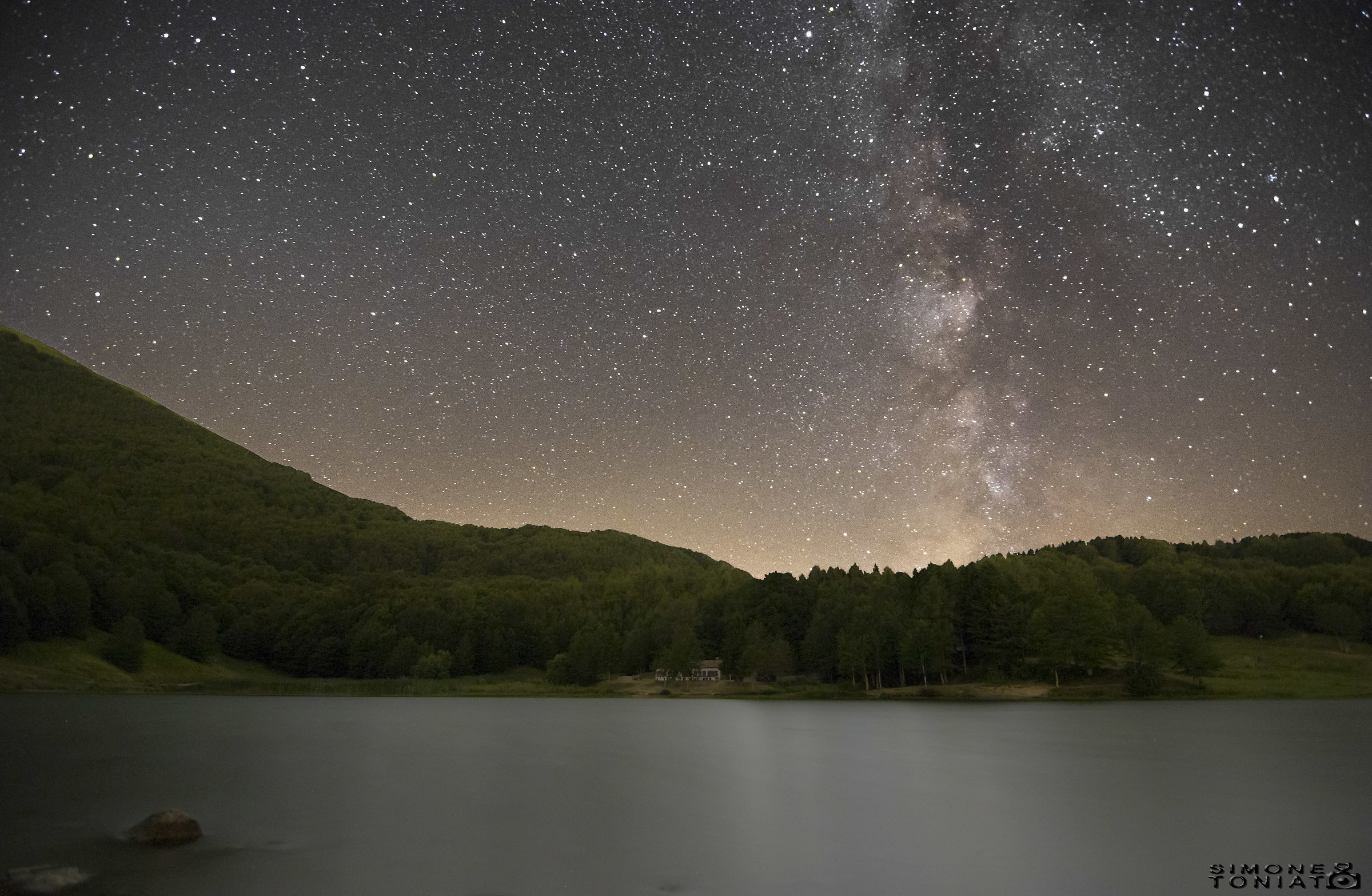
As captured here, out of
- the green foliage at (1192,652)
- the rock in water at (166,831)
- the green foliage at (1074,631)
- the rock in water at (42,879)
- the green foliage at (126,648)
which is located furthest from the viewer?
the green foliage at (126,648)

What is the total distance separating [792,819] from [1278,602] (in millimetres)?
137153

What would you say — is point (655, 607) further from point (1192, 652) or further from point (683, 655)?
point (1192, 652)

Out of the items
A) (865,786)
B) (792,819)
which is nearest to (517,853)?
(792,819)

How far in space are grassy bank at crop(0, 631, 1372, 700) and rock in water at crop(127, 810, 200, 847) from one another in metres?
86.8

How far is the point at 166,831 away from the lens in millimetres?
19094

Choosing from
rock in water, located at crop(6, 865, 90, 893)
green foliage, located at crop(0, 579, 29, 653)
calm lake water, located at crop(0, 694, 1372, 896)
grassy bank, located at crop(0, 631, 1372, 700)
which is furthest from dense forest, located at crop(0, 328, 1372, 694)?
rock in water, located at crop(6, 865, 90, 893)

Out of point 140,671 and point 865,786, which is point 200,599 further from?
point 865,786

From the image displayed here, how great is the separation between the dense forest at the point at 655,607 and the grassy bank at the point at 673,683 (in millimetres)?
2432

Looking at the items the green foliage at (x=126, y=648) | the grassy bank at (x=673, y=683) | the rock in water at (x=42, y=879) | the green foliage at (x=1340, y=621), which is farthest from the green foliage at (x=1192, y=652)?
the green foliage at (x=126, y=648)

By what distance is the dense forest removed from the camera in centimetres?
9706

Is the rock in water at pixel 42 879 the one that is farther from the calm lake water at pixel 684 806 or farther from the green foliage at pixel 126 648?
the green foliage at pixel 126 648

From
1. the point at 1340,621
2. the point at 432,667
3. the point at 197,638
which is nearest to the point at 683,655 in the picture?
the point at 432,667

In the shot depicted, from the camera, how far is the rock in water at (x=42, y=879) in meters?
14.0

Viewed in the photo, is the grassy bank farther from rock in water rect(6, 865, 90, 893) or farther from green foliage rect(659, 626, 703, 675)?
rock in water rect(6, 865, 90, 893)
